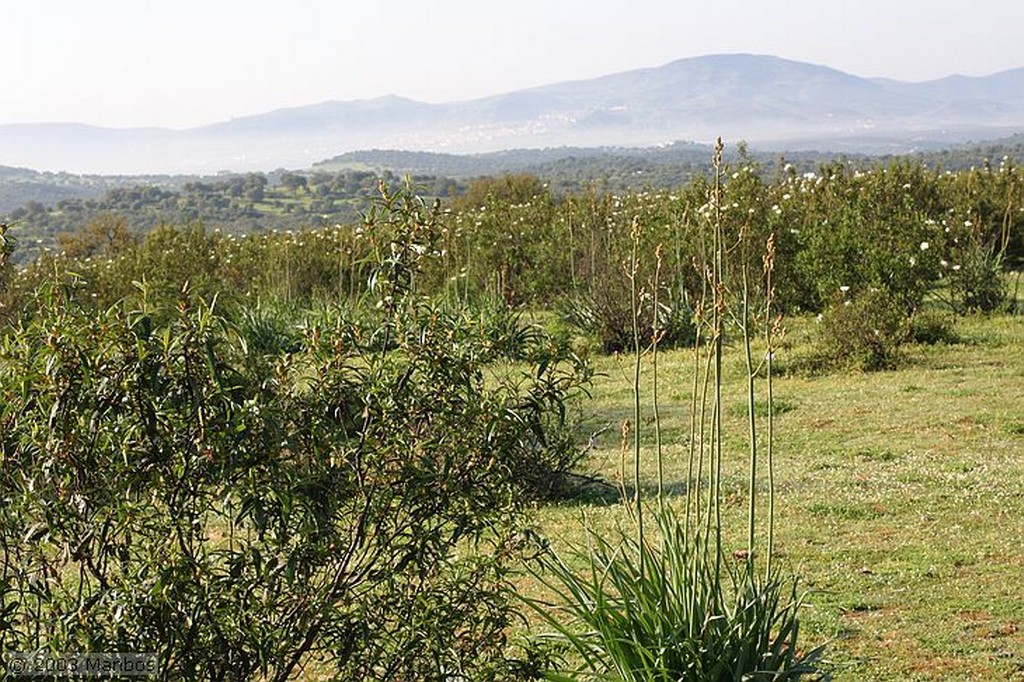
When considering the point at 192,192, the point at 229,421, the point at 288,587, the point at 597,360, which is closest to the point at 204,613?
the point at 288,587

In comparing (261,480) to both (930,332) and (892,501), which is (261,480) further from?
(930,332)

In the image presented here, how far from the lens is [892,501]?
8367mm

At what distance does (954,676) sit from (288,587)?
10.9 feet

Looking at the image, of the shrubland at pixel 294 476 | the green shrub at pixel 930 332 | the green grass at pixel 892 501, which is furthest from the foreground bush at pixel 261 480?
the green shrub at pixel 930 332

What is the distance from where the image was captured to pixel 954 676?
17.7ft

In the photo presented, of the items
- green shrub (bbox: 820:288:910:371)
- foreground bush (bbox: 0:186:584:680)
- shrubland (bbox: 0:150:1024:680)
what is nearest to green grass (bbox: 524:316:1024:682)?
green shrub (bbox: 820:288:910:371)

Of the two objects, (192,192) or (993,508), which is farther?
(192,192)

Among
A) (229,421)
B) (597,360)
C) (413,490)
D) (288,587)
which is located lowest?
(597,360)

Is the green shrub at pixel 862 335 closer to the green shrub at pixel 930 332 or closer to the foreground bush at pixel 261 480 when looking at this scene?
the green shrub at pixel 930 332

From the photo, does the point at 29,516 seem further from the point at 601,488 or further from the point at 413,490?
the point at 601,488

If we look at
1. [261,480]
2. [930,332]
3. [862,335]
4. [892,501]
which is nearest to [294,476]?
[261,480]

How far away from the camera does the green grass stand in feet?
19.4

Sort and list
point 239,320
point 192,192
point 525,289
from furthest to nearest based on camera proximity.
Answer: point 192,192 < point 525,289 < point 239,320

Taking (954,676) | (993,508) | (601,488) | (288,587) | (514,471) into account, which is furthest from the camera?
(601,488)
